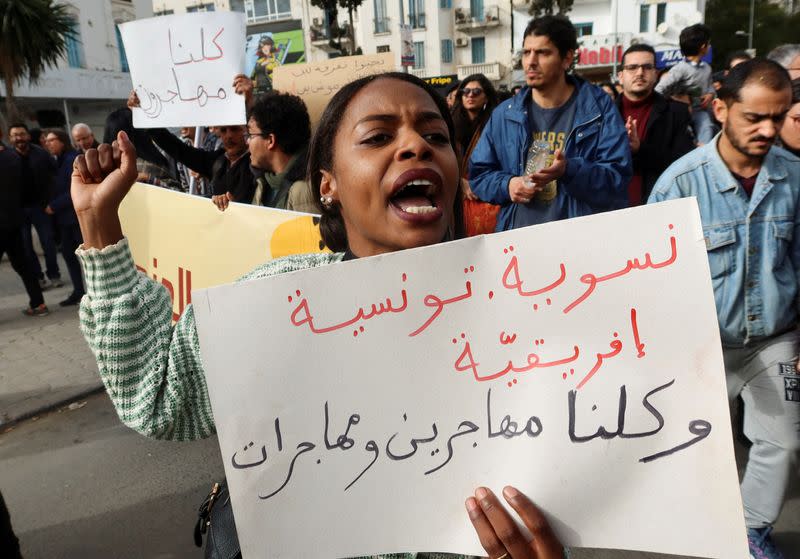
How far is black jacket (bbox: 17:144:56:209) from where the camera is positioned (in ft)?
22.4

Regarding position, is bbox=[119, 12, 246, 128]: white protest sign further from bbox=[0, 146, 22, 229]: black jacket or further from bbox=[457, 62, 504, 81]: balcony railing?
bbox=[457, 62, 504, 81]: balcony railing

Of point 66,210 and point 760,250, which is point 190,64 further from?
point 66,210

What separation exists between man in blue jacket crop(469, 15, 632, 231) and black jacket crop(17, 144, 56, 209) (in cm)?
569

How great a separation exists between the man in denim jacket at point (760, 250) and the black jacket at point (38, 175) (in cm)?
684

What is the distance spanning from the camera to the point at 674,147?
4.19m

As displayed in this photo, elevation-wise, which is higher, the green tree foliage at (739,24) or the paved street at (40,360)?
the green tree foliage at (739,24)

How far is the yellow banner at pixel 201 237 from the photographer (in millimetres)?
3035

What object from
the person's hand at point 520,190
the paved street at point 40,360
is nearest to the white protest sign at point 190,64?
the person's hand at point 520,190

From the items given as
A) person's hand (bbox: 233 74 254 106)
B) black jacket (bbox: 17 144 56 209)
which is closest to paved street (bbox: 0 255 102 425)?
black jacket (bbox: 17 144 56 209)

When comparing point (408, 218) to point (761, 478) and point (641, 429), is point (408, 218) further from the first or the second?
point (761, 478)

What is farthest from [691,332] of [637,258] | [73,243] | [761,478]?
[73,243]

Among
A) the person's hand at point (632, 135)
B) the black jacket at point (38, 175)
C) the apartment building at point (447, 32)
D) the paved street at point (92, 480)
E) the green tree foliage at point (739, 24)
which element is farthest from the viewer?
the apartment building at point (447, 32)

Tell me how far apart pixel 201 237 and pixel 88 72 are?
29336mm

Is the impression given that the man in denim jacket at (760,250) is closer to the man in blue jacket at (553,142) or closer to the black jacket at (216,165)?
the man in blue jacket at (553,142)
